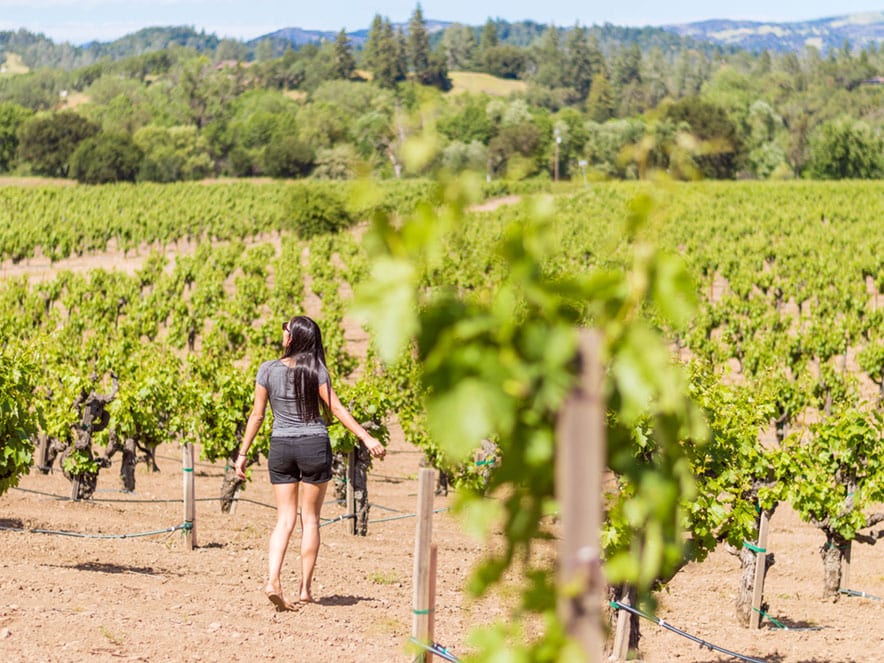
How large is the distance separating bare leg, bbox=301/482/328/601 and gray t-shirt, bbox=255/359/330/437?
310 mm

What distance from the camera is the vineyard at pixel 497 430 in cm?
184

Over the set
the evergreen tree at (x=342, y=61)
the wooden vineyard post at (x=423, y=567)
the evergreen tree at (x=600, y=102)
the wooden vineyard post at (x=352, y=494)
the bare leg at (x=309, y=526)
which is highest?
the evergreen tree at (x=342, y=61)

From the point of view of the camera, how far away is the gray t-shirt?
589cm

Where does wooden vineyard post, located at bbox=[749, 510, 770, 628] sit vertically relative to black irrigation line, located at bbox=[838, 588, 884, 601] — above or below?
above

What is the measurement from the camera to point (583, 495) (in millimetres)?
1862

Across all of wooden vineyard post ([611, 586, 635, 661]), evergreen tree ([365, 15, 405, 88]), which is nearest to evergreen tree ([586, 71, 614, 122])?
evergreen tree ([365, 15, 405, 88])

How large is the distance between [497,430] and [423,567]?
8.00 ft

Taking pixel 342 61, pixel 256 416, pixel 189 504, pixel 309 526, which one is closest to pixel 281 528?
pixel 309 526

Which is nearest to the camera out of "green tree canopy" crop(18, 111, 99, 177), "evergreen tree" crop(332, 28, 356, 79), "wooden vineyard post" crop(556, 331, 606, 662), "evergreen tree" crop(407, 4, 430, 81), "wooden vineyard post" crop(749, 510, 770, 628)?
"wooden vineyard post" crop(556, 331, 606, 662)

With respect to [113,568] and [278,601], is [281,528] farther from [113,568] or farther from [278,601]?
[113,568]

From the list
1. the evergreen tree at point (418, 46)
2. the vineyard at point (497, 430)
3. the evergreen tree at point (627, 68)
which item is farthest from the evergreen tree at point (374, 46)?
the vineyard at point (497, 430)

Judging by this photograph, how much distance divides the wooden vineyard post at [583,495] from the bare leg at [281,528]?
421 centimetres

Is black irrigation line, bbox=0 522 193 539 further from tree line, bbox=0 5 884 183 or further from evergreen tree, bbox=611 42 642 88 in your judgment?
evergreen tree, bbox=611 42 642 88

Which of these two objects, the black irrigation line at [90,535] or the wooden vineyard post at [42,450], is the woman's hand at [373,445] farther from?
the wooden vineyard post at [42,450]
